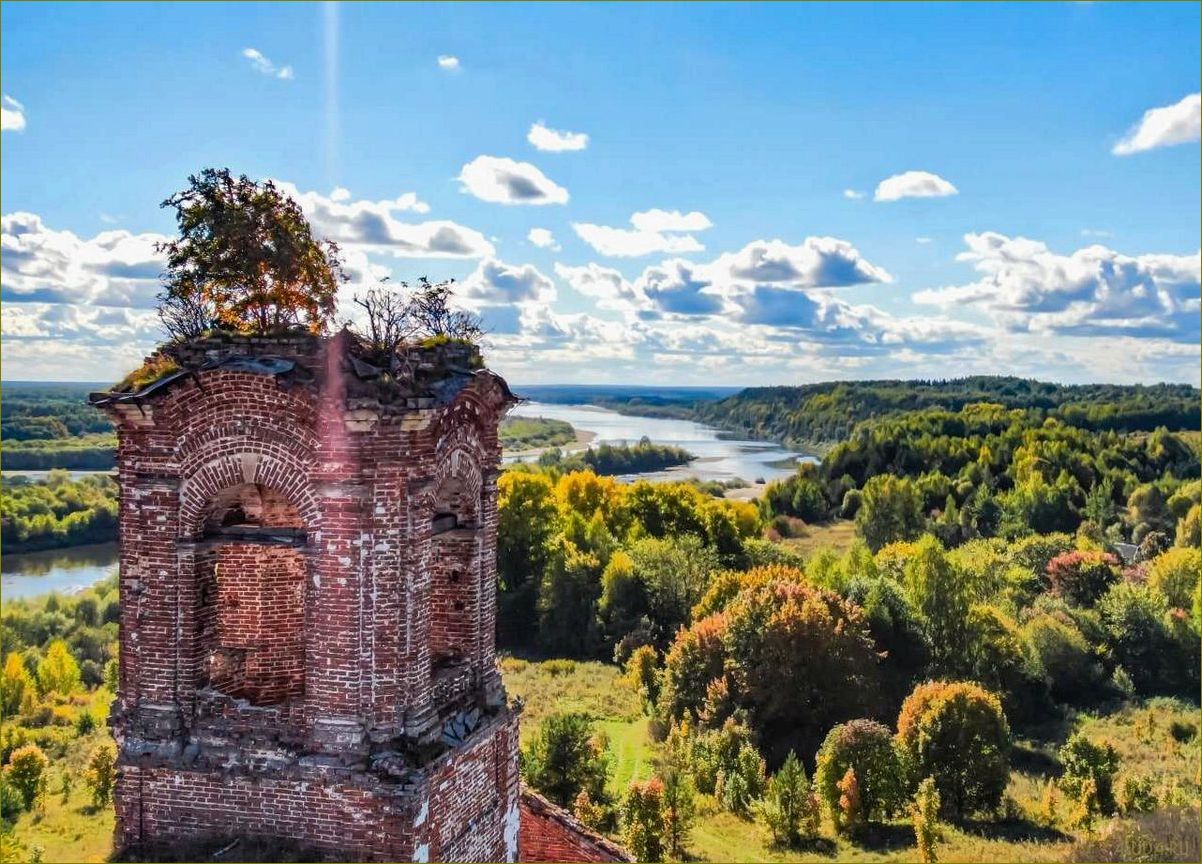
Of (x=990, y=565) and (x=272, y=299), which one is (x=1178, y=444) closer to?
(x=990, y=565)

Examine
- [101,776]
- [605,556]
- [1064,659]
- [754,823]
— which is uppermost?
[605,556]

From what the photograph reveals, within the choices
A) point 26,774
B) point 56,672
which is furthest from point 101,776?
point 56,672

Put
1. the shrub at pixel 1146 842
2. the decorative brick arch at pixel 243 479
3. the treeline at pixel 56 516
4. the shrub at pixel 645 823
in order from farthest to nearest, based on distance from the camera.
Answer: the treeline at pixel 56 516 → the shrub at pixel 645 823 → the shrub at pixel 1146 842 → the decorative brick arch at pixel 243 479

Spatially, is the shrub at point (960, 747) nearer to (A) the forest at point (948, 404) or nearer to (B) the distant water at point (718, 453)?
(B) the distant water at point (718, 453)

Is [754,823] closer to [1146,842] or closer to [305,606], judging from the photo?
[1146,842]

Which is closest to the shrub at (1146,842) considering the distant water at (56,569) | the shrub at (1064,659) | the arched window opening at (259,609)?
the shrub at (1064,659)

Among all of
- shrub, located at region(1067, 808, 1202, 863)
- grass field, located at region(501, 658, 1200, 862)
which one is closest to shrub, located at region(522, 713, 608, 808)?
grass field, located at region(501, 658, 1200, 862)
